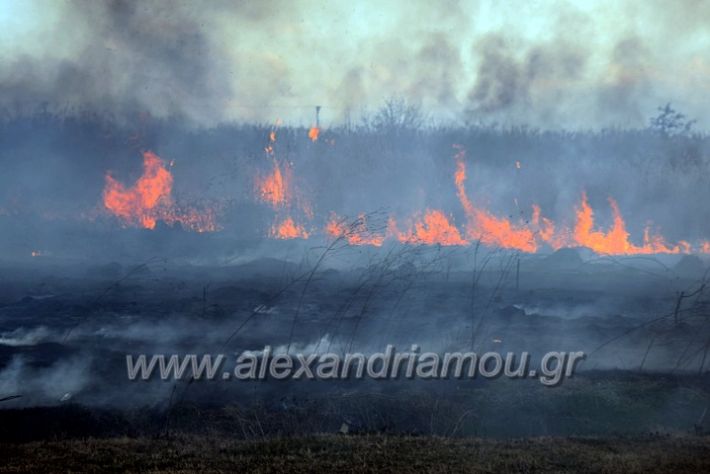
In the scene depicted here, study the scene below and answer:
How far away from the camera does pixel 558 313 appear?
1914 centimetres

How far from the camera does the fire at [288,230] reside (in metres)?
38.2

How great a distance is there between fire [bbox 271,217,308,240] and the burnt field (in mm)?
12522

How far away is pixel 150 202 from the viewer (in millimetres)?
37188

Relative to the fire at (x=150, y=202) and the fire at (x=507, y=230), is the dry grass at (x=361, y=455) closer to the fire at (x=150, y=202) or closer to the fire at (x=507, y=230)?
the fire at (x=507, y=230)

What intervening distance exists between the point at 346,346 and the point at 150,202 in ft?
86.2

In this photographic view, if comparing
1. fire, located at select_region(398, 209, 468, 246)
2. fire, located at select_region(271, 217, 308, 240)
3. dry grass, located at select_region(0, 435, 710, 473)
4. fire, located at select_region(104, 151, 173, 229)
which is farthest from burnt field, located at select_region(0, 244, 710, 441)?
fire, located at select_region(271, 217, 308, 240)

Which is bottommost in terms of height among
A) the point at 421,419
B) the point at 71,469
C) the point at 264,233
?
the point at 264,233

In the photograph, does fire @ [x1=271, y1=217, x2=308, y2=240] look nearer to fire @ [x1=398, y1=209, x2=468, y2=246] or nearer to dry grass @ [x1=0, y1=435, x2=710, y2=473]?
fire @ [x1=398, y1=209, x2=468, y2=246]

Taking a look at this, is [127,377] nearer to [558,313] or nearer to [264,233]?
[558,313]

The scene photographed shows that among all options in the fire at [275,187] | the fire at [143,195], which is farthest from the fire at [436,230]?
the fire at [143,195]

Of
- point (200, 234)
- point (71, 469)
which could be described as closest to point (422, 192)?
point (200, 234)

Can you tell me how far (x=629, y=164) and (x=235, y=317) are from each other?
115ft

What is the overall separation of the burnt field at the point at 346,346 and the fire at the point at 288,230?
493 inches

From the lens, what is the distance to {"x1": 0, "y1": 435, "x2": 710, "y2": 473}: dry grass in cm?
652
